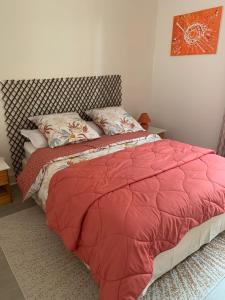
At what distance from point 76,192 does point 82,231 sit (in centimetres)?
26

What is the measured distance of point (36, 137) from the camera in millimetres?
2436

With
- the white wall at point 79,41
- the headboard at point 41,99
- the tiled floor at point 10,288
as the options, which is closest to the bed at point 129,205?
the tiled floor at point 10,288

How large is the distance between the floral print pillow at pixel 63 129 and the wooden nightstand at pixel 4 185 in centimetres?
49

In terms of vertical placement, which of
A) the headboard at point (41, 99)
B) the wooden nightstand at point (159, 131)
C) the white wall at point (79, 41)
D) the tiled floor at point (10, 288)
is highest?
the white wall at point (79, 41)

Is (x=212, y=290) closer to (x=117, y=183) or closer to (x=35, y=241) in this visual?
(x=117, y=183)

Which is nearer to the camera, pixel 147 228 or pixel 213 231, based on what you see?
pixel 147 228

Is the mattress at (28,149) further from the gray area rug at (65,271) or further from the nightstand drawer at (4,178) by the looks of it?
the gray area rug at (65,271)

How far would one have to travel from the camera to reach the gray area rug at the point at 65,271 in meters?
1.51

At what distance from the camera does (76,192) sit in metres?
1.57

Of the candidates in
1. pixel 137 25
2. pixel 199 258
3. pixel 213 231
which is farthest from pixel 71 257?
pixel 137 25

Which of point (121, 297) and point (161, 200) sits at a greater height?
point (161, 200)

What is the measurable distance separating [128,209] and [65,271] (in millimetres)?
733

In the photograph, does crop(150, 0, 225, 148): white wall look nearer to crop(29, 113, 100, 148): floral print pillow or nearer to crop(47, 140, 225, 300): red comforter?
crop(47, 140, 225, 300): red comforter

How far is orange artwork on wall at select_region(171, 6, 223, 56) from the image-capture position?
9.37 feet
